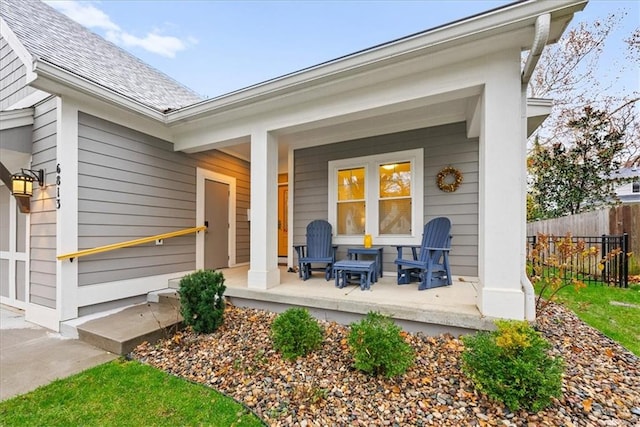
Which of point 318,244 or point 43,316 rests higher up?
point 318,244

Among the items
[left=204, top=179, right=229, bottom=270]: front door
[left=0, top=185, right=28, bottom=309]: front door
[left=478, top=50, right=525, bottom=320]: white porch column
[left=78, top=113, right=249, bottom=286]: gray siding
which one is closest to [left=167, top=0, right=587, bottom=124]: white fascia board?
[left=478, top=50, right=525, bottom=320]: white porch column

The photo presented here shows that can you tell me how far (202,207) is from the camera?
204 inches

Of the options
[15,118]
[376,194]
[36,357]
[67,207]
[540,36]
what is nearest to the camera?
[540,36]

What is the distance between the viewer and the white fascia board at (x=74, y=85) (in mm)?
2899

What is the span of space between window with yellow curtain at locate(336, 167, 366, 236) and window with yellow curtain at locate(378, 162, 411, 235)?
32 centimetres

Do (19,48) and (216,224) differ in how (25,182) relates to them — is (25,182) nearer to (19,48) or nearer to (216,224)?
(19,48)

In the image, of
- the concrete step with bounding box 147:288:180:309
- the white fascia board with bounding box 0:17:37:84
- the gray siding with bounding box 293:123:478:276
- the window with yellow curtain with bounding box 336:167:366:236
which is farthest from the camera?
the window with yellow curtain with bounding box 336:167:366:236

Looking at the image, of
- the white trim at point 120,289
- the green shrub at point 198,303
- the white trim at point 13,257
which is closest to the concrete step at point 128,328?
the white trim at point 120,289

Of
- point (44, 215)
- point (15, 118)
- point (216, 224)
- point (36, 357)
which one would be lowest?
point (36, 357)

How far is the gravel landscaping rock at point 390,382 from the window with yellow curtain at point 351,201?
217 cm

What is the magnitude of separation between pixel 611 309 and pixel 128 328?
19.4 ft

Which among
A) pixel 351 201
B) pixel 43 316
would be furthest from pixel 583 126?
pixel 43 316

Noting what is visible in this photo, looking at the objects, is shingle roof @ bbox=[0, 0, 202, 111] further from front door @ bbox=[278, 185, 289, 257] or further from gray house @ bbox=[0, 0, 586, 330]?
front door @ bbox=[278, 185, 289, 257]

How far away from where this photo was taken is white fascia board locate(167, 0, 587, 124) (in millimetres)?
2191
